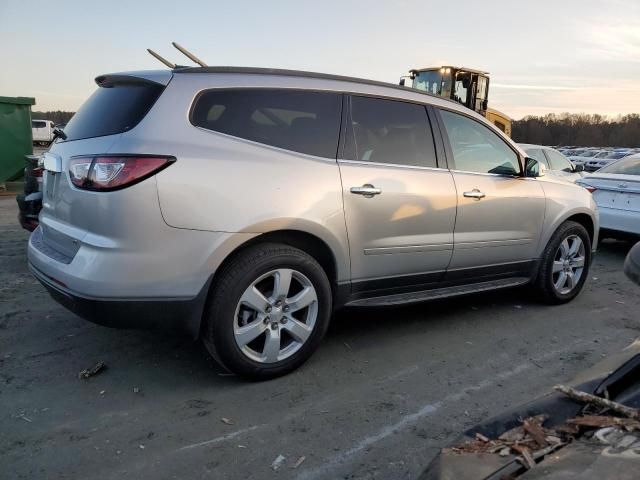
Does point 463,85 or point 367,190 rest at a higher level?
point 463,85

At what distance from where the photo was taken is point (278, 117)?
351 centimetres

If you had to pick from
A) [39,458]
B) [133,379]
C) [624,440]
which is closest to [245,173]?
[133,379]

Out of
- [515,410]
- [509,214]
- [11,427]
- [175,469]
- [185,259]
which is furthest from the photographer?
[509,214]

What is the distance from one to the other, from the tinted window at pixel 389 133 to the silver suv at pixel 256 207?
1cm

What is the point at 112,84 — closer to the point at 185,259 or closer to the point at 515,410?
the point at 185,259

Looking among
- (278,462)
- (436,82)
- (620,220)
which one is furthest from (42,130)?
(278,462)

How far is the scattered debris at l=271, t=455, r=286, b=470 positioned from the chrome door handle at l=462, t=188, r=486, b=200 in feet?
8.22

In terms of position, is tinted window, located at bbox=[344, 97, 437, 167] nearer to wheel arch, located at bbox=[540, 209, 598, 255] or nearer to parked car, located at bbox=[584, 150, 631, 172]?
wheel arch, located at bbox=[540, 209, 598, 255]

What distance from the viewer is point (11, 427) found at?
2.84 m

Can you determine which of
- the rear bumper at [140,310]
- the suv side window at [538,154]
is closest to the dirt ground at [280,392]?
the rear bumper at [140,310]

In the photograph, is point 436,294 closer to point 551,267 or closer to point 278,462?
point 551,267

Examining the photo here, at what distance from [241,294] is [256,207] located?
0.52 metres

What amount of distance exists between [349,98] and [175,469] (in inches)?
102

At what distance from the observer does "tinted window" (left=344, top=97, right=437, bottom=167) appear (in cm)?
383
